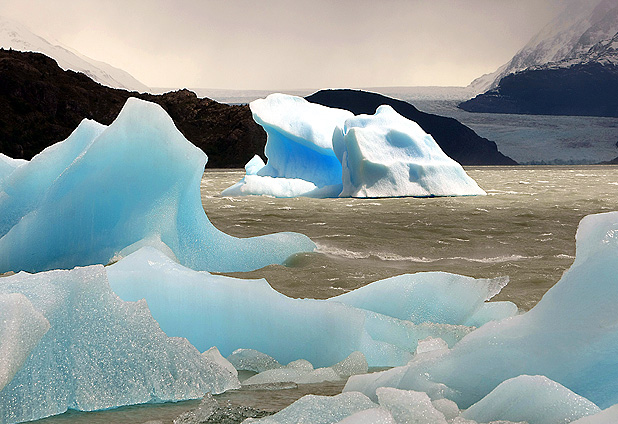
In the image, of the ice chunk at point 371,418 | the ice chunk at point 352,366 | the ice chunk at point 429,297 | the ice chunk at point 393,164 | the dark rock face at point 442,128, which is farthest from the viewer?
the dark rock face at point 442,128

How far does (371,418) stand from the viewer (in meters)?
1.18

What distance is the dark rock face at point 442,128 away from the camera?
50.6 m

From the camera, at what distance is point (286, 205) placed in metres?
8.12

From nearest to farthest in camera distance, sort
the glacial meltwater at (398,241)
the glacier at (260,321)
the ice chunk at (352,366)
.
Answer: the ice chunk at (352,366) → the glacier at (260,321) → the glacial meltwater at (398,241)

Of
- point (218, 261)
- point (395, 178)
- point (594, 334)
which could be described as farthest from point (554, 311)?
point (395, 178)

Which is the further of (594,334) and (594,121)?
(594,121)

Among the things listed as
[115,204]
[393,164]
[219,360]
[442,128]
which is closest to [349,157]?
[393,164]

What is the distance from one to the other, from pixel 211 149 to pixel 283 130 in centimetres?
3561

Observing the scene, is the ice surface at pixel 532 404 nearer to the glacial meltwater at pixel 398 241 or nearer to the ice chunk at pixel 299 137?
the glacial meltwater at pixel 398 241

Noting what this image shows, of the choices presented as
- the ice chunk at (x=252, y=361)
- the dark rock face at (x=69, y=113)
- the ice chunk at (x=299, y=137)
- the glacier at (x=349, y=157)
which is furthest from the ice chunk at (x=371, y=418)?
the dark rock face at (x=69, y=113)

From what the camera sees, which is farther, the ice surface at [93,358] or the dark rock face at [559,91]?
the dark rock face at [559,91]

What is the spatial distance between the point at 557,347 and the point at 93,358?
115 centimetres

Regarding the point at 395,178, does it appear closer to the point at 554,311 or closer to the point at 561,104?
the point at 554,311

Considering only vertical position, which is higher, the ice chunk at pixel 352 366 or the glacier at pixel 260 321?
the glacier at pixel 260 321
